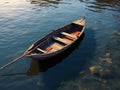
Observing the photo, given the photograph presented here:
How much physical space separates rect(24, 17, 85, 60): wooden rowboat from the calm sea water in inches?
45.9

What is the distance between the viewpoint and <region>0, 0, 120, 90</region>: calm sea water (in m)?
16.4

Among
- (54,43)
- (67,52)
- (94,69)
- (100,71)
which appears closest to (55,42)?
(54,43)

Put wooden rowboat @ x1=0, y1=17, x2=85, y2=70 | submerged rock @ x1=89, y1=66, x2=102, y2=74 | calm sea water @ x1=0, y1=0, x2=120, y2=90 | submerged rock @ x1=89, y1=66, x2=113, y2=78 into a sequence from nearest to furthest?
calm sea water @ x1=0, y1=0, x2=120, y2=90 < submerged rock @ x1=89, y1=66, x2=113, y2=78 < submerged rock @ x1=89, y1=66, x2=102, y2=74 < wooden rowboat @ x1=0, y1=17, x2=85, y2=70

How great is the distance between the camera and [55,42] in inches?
850

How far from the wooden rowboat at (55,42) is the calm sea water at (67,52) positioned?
1165 millimetres

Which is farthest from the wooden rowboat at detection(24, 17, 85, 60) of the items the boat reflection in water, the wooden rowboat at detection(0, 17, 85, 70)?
the boat reflection in water

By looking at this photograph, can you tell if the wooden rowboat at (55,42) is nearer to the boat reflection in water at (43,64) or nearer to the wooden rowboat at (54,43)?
the wooden rowboat at (54,43)

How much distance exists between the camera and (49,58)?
738 inches

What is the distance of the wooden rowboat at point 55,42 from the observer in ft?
58.7

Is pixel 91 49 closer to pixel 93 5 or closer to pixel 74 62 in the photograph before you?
pixel 74 62

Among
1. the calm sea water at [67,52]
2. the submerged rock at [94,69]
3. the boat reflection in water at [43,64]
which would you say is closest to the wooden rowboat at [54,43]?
the boat reflection in water at [43,64]

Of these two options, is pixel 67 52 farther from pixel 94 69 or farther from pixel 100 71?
pixel 100 71

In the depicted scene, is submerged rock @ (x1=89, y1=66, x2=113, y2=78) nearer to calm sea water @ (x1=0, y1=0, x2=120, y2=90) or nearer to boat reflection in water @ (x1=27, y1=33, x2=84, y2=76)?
calm sea water @ (x1=0, y1=0, x2=120, y2=90)

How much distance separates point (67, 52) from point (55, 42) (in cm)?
200
